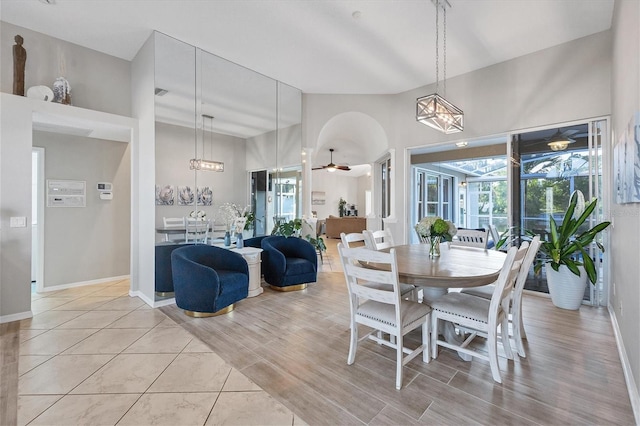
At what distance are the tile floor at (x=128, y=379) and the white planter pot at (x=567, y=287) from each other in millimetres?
3654

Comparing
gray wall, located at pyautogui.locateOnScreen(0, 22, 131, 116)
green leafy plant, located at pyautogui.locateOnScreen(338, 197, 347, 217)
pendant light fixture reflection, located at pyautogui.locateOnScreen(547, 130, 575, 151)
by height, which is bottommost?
green leafy plant, located at pyautogui.locateOnScreen(338, 197, 347, 217)

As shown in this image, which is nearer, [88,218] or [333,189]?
[88,218]

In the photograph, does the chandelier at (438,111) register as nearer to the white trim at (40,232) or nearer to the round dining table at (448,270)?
the round dining table at (448,270)

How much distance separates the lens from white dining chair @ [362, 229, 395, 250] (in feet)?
10.1

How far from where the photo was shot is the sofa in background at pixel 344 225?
1112cm

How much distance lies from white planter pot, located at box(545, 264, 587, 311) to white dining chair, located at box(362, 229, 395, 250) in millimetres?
2108

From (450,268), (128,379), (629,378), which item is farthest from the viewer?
(450,268)

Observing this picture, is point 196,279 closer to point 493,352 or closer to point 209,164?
point 209,164

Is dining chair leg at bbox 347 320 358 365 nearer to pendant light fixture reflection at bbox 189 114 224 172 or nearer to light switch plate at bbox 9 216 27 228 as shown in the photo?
pendant light fixture reflection at bbox 189 114 224 172

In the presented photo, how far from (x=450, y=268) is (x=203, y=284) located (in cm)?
251

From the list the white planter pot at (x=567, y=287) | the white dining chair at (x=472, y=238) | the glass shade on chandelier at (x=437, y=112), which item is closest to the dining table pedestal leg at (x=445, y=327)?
the white dining chair at (x=472, y=238)

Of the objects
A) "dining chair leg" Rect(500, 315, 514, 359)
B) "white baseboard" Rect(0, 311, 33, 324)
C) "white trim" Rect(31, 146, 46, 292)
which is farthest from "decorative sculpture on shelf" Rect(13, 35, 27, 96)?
"dining chair leg" Rect(500, 315, 514, 359)

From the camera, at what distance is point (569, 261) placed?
3.52 m

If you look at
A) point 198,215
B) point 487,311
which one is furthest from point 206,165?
point 487,311
